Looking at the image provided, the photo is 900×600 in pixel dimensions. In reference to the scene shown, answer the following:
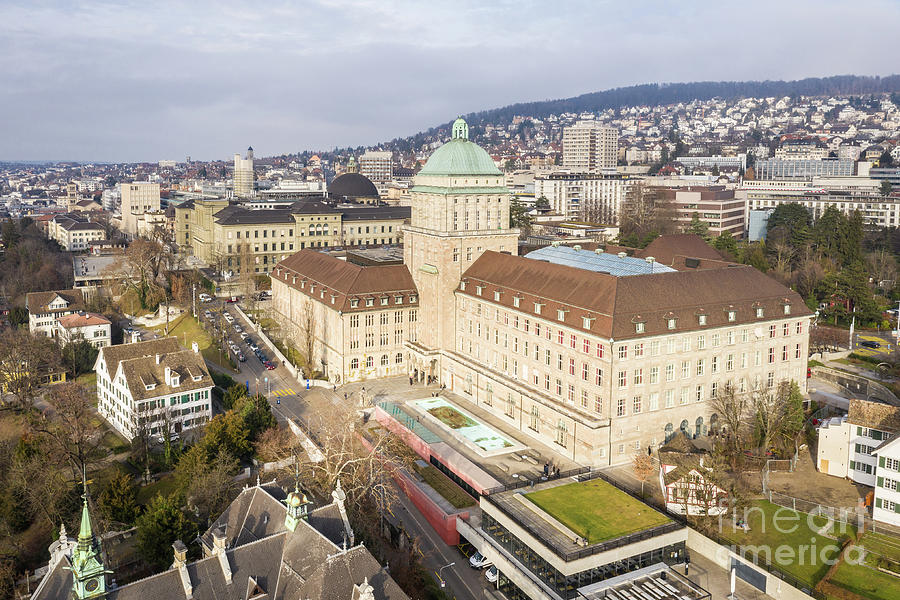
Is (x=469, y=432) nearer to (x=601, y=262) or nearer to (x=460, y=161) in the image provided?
(x=601, y=262)

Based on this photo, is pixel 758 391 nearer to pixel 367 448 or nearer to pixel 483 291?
pixel 483 291

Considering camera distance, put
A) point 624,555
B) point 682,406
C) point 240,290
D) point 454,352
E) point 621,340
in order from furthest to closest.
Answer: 1. point 240,290
2. point 454,352
3. point 682,406
4. point 621,340
5. point 624,555

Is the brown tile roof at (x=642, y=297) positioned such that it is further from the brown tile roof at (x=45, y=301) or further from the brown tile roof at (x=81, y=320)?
the brown tile roof at (x=45, y=301)

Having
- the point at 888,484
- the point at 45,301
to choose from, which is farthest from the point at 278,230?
the point at 888,484

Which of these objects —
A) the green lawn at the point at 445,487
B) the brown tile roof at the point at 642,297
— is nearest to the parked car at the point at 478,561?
the green lawn at the point at 445,487

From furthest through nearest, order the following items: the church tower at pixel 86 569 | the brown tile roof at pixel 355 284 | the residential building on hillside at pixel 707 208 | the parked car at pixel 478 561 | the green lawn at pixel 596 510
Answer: the residential building on hillside at pixel 707 208, the brown tile roof at pixel 355 284, the parked car at pixel 478 561, the green lawn at pixel 596 510, the church tower at pixel 86 569

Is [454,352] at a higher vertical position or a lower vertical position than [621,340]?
lower

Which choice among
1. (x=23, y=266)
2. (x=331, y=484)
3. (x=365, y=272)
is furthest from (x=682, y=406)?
(x=23, y=266)
